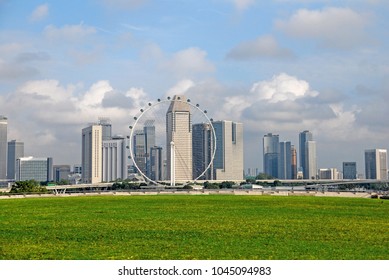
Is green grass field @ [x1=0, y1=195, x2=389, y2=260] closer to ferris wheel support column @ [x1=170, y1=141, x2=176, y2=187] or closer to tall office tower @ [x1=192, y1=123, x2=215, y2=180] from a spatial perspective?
ferris wheel support column @ [x1=170, y1=141, x2=176, y2=187]

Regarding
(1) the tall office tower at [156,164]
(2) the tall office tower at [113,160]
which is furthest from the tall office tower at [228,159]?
(2) the tall office tower at [113,160]

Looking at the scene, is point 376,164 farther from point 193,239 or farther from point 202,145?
point 193,239

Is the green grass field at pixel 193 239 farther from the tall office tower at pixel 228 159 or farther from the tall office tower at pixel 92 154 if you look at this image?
the tall office tower at pixel 92 154

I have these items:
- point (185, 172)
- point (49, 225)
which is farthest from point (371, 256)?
point (185, 172)

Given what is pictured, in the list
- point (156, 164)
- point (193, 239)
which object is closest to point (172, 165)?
point (156, 164)
